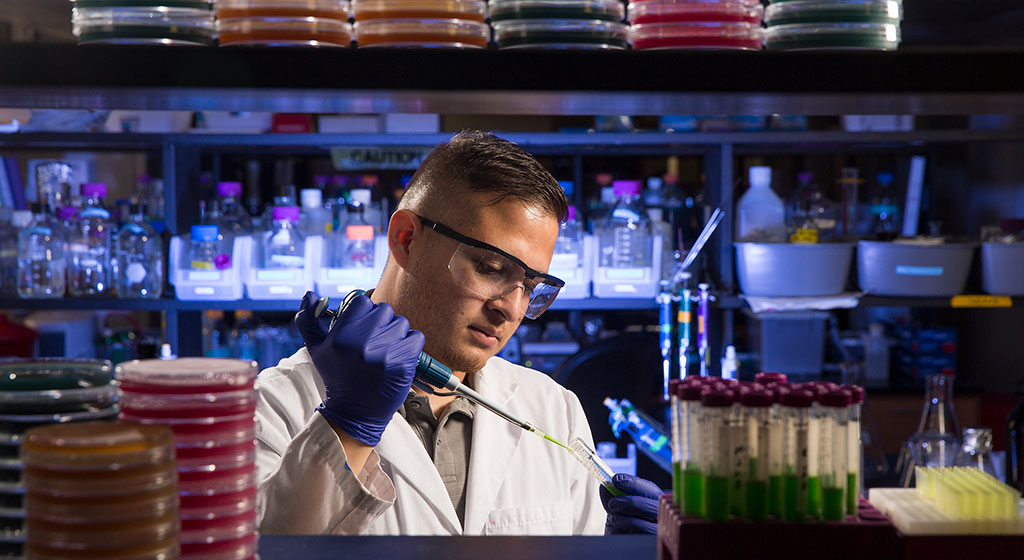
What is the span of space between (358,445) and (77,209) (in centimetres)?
228

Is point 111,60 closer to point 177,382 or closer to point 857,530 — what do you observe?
point 177,382

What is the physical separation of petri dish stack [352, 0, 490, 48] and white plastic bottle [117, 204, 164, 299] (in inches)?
93.8

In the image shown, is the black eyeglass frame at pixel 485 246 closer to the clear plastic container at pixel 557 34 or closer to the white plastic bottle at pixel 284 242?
the clear plastic container at pixel 557 34

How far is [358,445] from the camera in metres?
1.34

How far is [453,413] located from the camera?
182 cm

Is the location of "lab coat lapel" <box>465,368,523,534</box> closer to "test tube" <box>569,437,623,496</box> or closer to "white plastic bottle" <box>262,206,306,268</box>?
"test tube" <box>569,437,623,496</box>

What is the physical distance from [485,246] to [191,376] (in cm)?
64

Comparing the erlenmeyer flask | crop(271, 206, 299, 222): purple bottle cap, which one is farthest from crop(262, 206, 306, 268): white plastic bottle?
the erlenmeyer flask

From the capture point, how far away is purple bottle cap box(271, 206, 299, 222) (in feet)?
9.93

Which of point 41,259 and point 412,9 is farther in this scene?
point 41,259

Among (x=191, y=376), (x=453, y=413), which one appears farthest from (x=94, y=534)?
(x=453, y=413)

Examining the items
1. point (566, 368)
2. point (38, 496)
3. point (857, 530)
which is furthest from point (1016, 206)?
point (38, 496)

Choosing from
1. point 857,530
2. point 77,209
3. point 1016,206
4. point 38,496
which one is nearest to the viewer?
point 38,496

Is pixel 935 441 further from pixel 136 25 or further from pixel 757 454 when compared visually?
pixel 136 25
